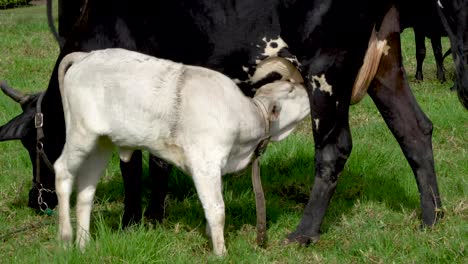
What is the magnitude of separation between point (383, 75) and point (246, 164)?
1470 millimetres

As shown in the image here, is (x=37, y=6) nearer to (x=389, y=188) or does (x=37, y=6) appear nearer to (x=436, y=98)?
(x=436, y=98)

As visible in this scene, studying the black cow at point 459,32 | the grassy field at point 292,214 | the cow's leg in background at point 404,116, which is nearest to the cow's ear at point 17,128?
the grassy field at point 292,214

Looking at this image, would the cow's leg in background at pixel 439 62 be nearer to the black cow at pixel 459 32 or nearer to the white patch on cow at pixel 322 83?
the black cow at pixel 459 32

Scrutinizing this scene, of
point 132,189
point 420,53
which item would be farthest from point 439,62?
point 132,189

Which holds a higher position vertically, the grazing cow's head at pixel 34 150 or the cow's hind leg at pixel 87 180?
the cow's hind leg at pixel 87 180

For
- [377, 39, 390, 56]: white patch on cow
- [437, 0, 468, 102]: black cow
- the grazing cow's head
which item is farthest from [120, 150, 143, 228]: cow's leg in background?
[437, 0, 468, 102]: black cow

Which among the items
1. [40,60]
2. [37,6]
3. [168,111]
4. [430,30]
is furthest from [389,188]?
[37,6]

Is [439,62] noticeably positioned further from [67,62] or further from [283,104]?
[67,62]

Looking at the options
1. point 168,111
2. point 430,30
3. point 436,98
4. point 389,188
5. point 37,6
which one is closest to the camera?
point 168,111

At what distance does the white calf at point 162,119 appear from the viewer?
510 centimetres

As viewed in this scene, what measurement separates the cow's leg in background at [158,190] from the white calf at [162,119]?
974mm

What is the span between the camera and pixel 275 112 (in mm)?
5488

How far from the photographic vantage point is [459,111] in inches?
370

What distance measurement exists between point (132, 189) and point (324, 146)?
1459 mm
